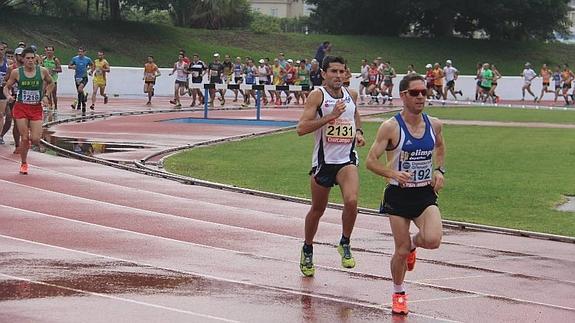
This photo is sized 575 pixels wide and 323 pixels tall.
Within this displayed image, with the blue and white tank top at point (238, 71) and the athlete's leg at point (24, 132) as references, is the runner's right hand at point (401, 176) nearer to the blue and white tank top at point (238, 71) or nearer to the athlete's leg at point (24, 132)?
the athlete's leg at point (24, 132)

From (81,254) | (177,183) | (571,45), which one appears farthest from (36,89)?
(571,45)

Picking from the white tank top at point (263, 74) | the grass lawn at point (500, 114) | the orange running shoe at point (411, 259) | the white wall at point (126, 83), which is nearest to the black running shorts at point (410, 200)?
the orange running shoe at point (411, 259)

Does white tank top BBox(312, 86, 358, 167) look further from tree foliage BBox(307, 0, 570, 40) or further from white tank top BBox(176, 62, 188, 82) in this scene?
tree foliage BBox(307, 0, 570, 40)

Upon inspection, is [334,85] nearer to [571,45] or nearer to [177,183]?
[177,183]

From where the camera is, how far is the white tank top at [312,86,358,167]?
10516 millimetres

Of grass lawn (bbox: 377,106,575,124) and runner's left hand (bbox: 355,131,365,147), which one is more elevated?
runner's left hand (bbox: 355,131,365,147)

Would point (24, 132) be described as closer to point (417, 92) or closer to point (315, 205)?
point (315, 205)

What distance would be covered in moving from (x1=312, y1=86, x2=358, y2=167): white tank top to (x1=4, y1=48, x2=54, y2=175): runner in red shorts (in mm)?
9054

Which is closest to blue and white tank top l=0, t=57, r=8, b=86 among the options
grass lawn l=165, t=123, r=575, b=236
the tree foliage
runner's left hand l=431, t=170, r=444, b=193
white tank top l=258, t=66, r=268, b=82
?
grass lawn l=165, t=123, r=575, b=236

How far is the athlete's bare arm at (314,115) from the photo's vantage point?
10312mm

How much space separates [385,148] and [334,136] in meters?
1.68

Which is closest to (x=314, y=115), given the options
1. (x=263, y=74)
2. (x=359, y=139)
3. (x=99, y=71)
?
(x=359, y=139)

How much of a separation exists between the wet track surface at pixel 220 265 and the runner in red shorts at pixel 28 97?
866 mm

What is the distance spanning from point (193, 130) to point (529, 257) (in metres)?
19.0
